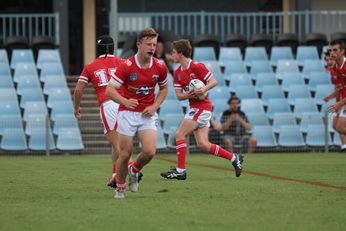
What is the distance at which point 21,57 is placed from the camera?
2730 cm

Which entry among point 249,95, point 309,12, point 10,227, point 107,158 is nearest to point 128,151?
point 10,227

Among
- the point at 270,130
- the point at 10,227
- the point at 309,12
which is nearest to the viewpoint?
the point at 10,227

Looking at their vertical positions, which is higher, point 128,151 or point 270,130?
point 128,151

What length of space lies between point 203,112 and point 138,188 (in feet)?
8.71

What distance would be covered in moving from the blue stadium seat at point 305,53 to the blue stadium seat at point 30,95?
7.58 m

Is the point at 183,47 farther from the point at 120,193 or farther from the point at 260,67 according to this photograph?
the point at 260,67

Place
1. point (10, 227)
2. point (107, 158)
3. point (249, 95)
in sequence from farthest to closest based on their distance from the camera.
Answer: point (249, 95), point (107, 158), point (10, 227)

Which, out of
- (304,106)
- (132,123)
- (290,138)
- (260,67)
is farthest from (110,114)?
(260,67)

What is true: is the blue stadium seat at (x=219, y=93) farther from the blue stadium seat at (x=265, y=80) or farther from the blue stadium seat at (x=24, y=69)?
the blue stadium seat at (x=24, y=69)

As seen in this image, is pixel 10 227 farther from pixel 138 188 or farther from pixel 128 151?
pixel 138 188

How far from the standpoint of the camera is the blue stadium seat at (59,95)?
25.7 metres

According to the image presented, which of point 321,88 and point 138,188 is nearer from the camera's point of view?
point 138,188

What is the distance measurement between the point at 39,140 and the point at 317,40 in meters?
9.31

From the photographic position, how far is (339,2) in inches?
1255
